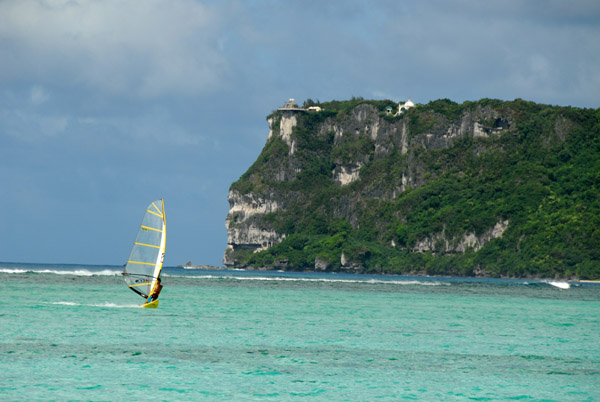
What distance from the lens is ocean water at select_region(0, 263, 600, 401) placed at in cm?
2231

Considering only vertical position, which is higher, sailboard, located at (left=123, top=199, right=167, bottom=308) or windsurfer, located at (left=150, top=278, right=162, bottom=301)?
sailboard, located at (left=123, top=199, right=167, bottom=308)

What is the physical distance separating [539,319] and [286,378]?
2867 centimetres

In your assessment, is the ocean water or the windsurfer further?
the windsurfer

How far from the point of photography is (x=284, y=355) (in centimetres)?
2856

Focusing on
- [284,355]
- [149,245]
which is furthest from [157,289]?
[284,355]

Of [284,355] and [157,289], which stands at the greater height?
[157,289]

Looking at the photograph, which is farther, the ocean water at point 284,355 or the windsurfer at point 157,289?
the windsurfer at point 157,289

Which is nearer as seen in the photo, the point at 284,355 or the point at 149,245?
the point at 284,355


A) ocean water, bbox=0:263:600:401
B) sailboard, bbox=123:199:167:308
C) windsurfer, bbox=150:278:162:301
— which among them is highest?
sailboard, bbox=123:199:167:308

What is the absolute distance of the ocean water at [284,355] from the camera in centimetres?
2231

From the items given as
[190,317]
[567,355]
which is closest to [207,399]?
[567,355]

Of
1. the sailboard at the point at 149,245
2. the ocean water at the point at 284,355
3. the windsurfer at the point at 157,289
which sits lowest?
the ocean water at the point at 284,355

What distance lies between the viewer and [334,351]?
29906 mm

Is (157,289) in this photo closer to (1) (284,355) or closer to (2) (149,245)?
(2) (149,245)
